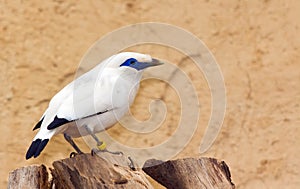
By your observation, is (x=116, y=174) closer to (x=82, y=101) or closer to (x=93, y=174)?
(x=93, y=174)

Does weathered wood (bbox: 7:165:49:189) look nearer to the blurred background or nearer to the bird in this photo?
the bird

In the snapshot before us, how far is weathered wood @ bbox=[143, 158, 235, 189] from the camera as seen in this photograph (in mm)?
1765

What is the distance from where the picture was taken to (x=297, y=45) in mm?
2758

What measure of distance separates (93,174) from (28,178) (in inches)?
6.1

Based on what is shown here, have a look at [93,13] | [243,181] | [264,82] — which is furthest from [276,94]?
[93,13]

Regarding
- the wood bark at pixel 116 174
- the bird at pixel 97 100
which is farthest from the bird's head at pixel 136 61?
the wood bark at pixel 116 174

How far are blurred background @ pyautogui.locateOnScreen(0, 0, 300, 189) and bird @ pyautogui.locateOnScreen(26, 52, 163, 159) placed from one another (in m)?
0.83

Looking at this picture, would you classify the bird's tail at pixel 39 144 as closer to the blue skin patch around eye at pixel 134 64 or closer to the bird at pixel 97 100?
the bird at pixel 97 100

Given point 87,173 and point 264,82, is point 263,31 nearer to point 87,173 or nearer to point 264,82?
point 264,82

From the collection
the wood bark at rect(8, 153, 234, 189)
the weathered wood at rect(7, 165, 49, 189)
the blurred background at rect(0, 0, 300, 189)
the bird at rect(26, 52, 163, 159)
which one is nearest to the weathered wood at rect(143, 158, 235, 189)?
the wood bark at rect(8, 153, 234, 189)

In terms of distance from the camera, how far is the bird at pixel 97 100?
1.76 m

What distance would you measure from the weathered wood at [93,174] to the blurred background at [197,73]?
89 cm

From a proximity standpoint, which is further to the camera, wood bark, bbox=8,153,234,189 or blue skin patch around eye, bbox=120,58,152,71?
blue skin patch around eye, bbox=120,58,152,71

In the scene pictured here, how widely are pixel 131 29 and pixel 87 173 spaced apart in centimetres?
105
